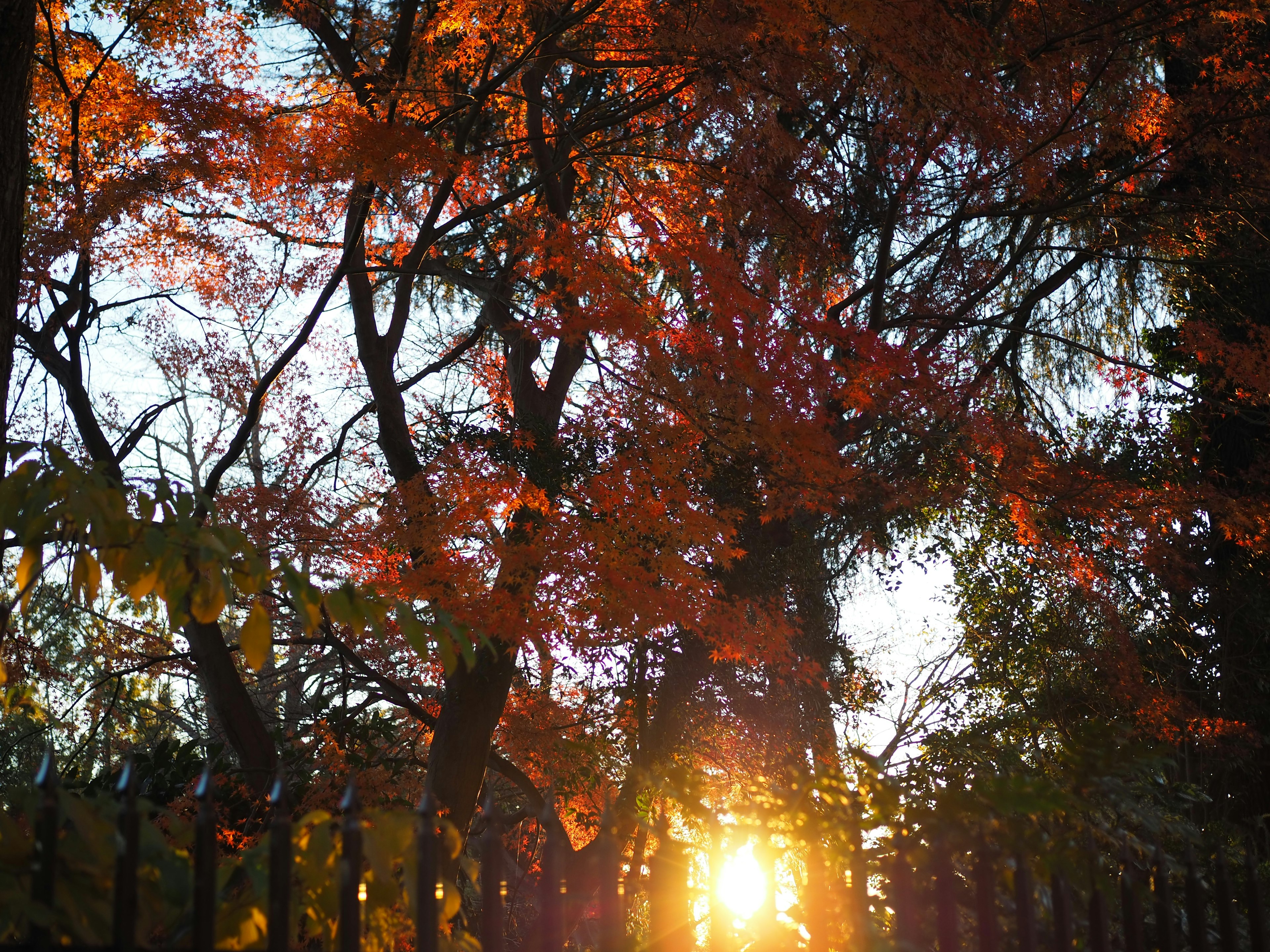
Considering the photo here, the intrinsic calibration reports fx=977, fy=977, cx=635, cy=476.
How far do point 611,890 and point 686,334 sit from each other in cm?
591

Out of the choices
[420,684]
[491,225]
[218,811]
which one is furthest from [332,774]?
[491,225]

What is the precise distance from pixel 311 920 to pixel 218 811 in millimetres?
6465

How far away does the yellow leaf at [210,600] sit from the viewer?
1886mm

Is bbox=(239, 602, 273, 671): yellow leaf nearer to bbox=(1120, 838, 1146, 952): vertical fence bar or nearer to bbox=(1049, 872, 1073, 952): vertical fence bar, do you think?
bbox=(1049, 872, 1073, 952): vertical fence bar

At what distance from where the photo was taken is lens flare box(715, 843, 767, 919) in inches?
84.3

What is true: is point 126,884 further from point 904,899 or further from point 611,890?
point 904,899

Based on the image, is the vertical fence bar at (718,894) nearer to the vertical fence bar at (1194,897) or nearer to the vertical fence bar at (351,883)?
the vertical fence bar at (351,883)

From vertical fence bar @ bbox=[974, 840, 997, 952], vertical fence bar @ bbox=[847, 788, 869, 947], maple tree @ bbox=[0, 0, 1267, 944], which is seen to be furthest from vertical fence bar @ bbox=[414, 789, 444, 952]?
maple tree @ bbox=[0, 0, 1267, 944]

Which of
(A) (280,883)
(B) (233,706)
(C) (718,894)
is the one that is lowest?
(C) (718,894)

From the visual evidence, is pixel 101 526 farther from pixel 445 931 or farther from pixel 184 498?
pixel 445 931

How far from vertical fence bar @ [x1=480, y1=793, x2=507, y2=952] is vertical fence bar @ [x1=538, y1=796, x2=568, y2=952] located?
3.1 inches

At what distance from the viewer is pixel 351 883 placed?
163 centimetres

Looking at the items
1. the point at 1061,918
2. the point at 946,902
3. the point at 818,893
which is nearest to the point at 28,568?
the point at 818,893

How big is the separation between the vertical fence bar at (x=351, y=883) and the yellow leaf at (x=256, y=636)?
1.03ft
